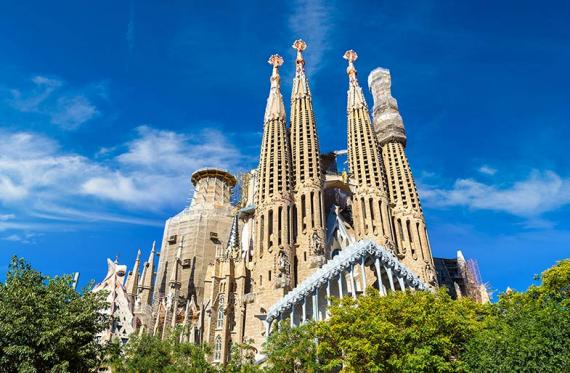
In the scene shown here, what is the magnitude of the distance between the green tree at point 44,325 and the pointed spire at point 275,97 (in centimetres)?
2633

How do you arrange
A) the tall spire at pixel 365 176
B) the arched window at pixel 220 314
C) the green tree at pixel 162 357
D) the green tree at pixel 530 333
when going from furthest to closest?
the tall spire at pixel 365 176, the arched window at pixel 220 314, the green tree at pixel 162 357, the green tree at pixel 530 333

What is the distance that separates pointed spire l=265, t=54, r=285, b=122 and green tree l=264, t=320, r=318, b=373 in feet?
85.7

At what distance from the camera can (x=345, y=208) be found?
42781 millimetres

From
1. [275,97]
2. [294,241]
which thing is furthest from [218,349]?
[275,97]

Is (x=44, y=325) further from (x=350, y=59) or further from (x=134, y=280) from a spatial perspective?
(x=350, y=59)

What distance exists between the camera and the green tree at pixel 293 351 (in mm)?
16984

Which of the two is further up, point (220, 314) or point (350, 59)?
point (350, 59)

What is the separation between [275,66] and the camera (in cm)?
4666

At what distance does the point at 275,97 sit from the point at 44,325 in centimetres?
3102

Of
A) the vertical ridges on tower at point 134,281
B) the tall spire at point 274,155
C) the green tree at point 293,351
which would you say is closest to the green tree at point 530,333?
the green tree at point 293,351

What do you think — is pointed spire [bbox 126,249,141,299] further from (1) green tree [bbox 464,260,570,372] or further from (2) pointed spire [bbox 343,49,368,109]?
(1) green tree [bbox 464,260,570,372]

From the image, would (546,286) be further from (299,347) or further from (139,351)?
(139,351)

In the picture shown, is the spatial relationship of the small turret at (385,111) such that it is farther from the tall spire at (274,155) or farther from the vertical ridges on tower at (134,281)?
the vertical ridges on tower at (134,281)

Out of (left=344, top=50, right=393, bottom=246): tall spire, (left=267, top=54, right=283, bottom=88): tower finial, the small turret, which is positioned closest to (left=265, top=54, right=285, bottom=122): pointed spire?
(left=267, top=54, right=283, bottom=88): tower finial
